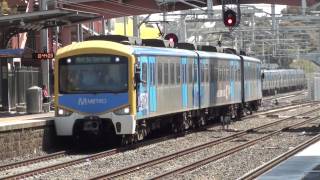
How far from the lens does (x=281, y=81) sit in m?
81.2

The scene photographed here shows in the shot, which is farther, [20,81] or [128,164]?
[20,81]

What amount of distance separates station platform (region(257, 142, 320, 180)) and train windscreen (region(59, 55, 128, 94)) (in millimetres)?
5269

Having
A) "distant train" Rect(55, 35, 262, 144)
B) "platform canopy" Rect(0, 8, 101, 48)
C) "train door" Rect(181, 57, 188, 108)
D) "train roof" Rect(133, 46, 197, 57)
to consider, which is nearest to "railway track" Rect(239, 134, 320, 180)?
"distant train" Rect(55, 35, 262, 144)

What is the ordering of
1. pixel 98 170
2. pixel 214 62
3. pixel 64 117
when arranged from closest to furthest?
pixel 98 170 → pixel 64 117 → pixel 214 62

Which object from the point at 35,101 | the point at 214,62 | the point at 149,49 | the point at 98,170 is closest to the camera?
the point at 98,170

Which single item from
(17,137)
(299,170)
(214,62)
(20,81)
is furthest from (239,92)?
(299,170)

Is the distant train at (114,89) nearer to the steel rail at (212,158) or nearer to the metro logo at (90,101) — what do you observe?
the metro logo at (90,101)

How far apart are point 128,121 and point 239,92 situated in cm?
1597

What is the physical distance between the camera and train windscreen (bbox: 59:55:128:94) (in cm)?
2002

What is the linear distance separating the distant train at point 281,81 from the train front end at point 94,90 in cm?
4196

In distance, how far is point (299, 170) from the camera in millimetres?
14641

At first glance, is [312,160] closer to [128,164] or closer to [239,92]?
[128,164]

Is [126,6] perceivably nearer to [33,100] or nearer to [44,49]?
[44,49]

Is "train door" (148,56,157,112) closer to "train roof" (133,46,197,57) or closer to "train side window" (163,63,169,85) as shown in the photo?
"train roof" (133,46,197,57)
